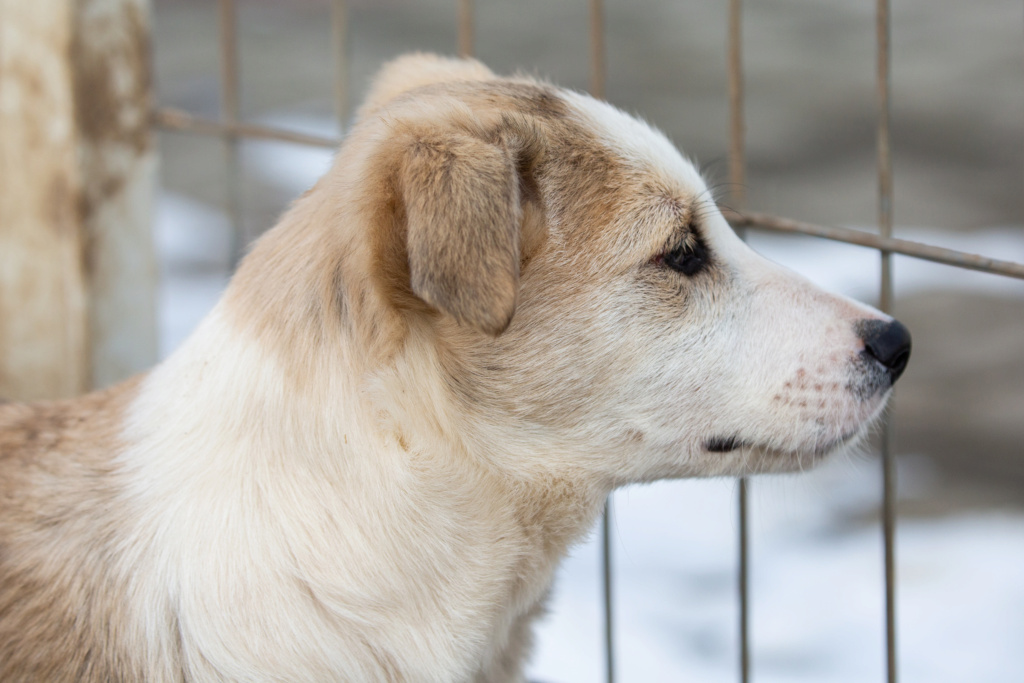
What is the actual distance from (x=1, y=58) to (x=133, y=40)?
414 millimetres

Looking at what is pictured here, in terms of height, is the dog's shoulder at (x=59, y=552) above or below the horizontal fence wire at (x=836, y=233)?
below

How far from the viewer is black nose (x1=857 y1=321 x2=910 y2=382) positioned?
1.92m

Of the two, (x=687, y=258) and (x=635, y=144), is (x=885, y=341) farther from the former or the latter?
(x=635, y=144)

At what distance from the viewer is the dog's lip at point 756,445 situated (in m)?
1.96

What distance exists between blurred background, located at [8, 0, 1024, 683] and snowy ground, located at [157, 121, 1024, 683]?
12 mm

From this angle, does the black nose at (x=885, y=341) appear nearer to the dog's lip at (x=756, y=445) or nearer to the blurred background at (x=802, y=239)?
the dog's lip at (x=756, y=445)

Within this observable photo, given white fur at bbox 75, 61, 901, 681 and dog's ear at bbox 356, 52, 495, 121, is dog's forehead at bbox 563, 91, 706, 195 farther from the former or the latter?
dog's ear at bbox 356, 52, 495, 121

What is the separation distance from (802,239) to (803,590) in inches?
117

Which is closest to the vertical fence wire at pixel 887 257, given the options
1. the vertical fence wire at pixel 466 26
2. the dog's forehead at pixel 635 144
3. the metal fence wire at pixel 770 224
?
the metal fence wire at pixel 770 224

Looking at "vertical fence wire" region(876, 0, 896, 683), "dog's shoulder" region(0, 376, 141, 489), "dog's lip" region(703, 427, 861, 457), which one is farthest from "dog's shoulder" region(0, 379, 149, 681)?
"vertical fence wire" region(876, 0, 896, 683)

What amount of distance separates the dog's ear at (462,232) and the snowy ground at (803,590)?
176 centimetres

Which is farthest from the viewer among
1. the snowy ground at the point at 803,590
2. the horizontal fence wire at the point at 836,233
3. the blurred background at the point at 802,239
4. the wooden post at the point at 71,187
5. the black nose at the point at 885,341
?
the blurred background at the point at 802,239

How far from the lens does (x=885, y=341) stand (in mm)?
1924

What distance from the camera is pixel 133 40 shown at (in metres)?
3.31
